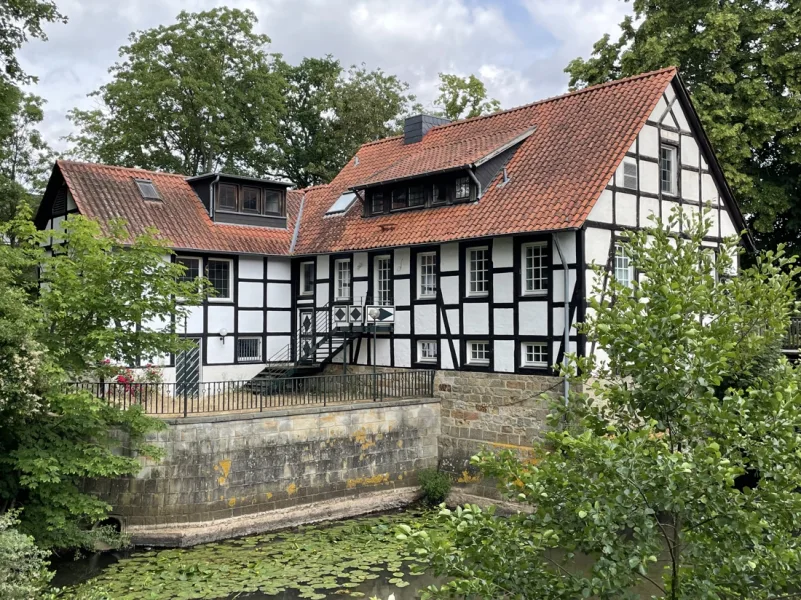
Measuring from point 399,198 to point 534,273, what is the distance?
5310mm

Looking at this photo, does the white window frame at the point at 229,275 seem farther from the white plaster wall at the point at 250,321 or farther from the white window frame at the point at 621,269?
the white window frame at the point at 621,269

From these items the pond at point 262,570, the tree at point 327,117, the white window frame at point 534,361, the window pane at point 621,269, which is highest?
the tree at point 327,117

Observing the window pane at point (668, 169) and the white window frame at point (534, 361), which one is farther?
the window pane at point (668, 169)

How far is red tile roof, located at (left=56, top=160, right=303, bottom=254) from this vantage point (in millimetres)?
20609

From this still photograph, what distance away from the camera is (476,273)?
18844mm

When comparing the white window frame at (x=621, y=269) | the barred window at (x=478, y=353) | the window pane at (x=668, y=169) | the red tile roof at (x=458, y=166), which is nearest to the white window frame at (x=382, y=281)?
the red tile roof at (x=458, y=166)

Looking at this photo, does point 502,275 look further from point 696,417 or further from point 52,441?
point 696,417

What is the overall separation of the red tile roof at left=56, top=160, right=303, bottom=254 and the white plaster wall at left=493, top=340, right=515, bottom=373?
8.19 meters

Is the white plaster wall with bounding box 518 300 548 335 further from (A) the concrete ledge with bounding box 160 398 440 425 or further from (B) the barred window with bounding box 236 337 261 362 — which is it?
(B) the barred window with bounding box 236 337 261 362

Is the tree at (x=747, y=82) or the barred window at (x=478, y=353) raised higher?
the tree at (x=747, y=82)

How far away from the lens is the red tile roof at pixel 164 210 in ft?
67.6

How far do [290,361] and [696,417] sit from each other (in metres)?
18.7

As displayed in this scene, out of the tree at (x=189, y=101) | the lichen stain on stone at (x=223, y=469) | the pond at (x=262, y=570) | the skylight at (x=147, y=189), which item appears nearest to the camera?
the pond at (x=262, y=570)

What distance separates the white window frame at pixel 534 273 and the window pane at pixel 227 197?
31.7 feet
